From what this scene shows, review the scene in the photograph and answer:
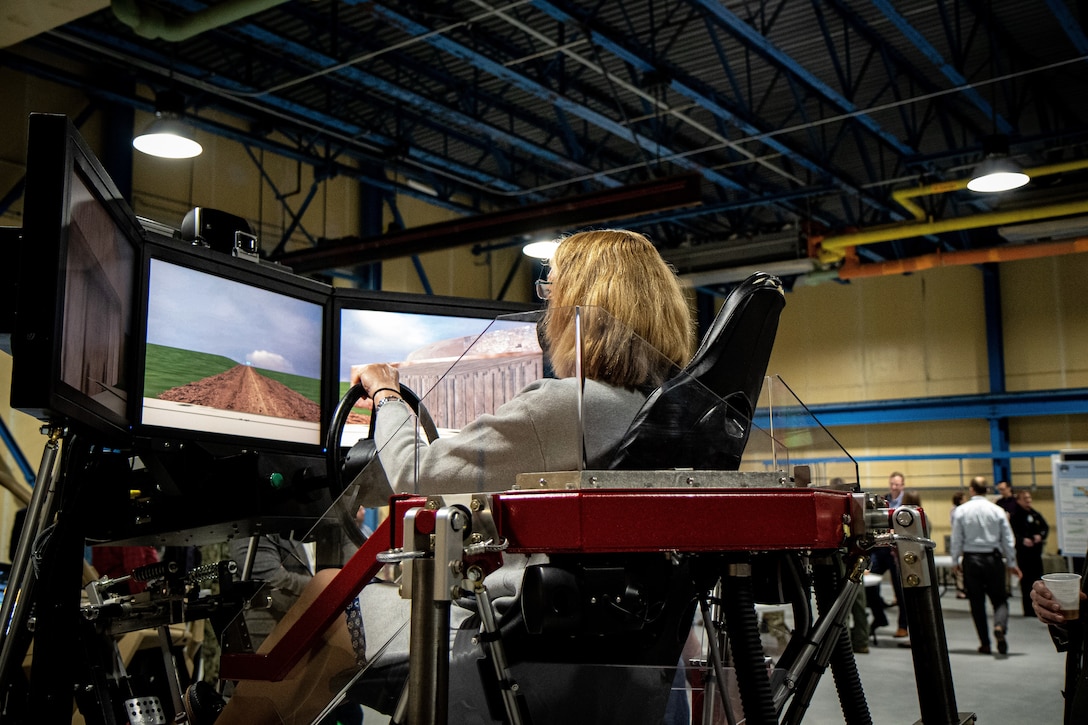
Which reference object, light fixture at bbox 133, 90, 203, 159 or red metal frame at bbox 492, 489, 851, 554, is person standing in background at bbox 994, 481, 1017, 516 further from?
red metal frame at bbox 492, 489, 851, 554

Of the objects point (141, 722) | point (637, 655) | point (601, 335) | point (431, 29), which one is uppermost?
point (431, 29)

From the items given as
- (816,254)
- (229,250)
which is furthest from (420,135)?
(229,250)

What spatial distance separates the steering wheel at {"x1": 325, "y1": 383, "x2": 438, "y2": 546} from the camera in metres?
1.73

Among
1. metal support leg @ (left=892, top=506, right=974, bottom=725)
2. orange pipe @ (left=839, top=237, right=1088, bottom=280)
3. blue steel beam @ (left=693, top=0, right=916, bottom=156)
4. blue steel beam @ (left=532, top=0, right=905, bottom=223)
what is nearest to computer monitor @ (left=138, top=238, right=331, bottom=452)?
metal support leg @ (left=892, top=506, right=974, bottom=725)

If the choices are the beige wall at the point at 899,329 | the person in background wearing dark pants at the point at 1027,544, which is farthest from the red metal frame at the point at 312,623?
the person in background wearing dark pants at the point at 1027,544

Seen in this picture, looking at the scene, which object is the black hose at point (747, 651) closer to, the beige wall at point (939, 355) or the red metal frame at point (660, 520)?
the red metal frame at point (660, 520)

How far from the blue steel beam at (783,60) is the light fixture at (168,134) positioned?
4.24 meters

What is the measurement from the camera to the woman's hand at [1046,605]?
91.9 inches

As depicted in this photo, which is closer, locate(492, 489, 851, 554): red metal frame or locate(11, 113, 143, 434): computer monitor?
locate(492, 489, 851, 554): red metal frame

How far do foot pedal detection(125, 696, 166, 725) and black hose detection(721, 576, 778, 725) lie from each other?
1237 mm

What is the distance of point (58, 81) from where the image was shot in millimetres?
9289

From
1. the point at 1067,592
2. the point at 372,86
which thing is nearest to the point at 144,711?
the point at 1067,592

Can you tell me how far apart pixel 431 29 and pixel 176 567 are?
674 centimetres

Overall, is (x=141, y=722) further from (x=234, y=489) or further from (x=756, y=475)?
(x=756, y=475)
